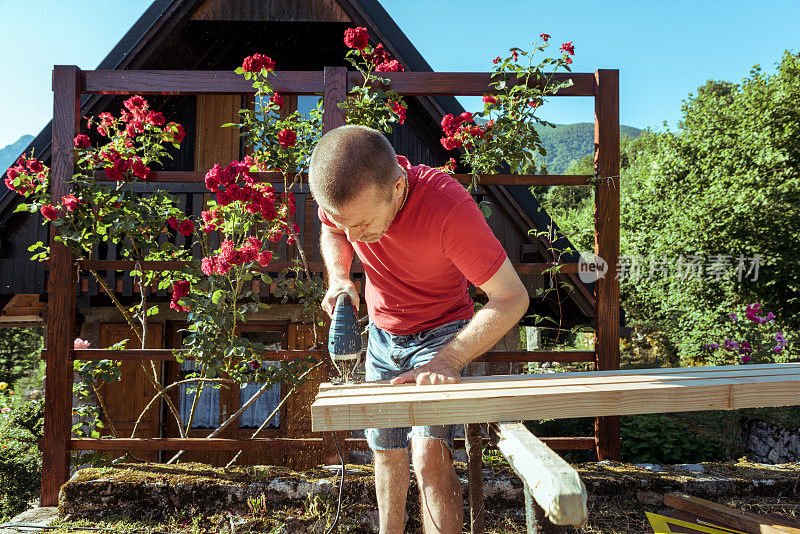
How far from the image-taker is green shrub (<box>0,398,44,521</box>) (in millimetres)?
4301

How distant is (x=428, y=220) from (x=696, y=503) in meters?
1.99

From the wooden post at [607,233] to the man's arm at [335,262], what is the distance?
5.70 feet

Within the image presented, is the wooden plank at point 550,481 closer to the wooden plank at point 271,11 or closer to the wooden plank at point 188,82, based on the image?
the wooden plank at point 188,82

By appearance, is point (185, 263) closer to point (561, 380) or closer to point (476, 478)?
point (476, 478)

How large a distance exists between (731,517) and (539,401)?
1.62 meters

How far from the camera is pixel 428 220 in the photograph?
76.5 inches

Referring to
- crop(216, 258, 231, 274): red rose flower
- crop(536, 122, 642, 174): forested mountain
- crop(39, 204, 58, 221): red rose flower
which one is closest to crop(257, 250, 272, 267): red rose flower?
crop(216, 258, 231, 274): red rose flower

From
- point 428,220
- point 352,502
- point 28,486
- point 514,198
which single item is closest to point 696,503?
point 352,502

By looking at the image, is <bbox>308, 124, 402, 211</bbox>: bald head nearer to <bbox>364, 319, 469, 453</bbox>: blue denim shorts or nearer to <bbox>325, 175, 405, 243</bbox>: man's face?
<bbox>325, 175, 405, 243</bbox>: man's face

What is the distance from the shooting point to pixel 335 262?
7.68ft

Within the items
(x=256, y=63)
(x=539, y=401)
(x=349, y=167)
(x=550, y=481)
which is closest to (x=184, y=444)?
(x=256, y=63)

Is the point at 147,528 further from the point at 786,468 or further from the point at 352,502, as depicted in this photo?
the point at 786,468

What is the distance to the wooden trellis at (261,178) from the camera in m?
3.33

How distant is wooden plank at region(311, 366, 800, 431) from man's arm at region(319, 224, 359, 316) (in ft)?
1.82
